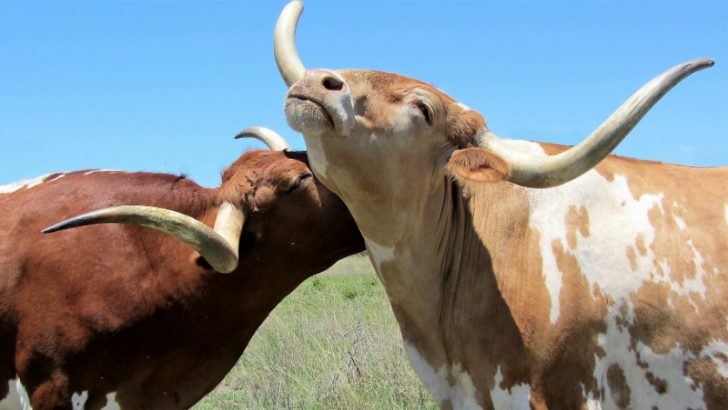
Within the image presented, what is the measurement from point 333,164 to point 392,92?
0.46 metres

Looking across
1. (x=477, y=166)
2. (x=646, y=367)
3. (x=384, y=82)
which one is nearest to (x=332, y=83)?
(x=384, y=82)

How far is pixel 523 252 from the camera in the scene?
154 inches

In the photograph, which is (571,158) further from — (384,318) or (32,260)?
(384,318)

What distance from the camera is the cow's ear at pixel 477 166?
12.0 feet

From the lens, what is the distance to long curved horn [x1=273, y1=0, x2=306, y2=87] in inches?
169

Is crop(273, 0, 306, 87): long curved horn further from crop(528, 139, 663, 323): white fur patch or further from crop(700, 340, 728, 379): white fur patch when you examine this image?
crop(700, 340, 728, 379): white fur patch

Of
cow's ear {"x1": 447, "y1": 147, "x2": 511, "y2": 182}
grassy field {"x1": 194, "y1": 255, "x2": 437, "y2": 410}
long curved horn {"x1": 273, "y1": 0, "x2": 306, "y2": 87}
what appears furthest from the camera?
grassy field {"x1": 194, "y1": 255, "x2": 437, "y2": 410}

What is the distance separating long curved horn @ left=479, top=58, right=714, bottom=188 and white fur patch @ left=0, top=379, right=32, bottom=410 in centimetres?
363

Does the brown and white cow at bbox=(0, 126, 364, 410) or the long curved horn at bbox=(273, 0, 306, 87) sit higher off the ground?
the long curved horn at bbox=(273, 0, 306, 87)

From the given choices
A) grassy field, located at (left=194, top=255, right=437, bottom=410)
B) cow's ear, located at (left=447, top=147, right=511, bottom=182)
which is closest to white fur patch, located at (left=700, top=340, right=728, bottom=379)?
cow's ear, located at (left=447, top=147, right=511, bottom=182)

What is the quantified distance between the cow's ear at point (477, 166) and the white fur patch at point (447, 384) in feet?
3.12

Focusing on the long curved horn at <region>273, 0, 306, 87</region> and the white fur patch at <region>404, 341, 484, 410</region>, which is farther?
the long curved horn at <region>273, 0, 306, 87</region>

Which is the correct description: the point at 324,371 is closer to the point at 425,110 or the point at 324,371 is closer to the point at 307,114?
the point at 425,110

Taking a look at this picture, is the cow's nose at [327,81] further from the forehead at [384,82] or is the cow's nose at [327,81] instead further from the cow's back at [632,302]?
the cow's back at [632,302]
